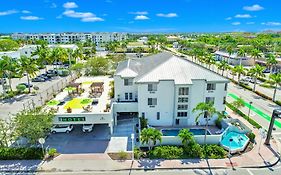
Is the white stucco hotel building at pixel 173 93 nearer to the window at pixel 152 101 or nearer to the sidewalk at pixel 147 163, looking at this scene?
the window at pixel 152 101

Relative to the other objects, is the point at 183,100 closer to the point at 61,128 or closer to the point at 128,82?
the point at 128,82

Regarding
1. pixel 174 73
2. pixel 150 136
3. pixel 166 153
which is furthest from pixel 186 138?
pixel 174 73

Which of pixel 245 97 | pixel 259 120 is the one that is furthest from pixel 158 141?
pixel 245 97

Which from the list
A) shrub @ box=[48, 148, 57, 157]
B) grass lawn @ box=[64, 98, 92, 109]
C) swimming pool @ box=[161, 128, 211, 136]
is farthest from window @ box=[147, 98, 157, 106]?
shrub @ box=[48, 148, 57, 157]

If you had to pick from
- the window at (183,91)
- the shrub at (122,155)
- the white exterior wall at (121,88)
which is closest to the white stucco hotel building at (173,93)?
the window at (183,91)

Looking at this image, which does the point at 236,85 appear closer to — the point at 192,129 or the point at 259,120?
the point at 259,120

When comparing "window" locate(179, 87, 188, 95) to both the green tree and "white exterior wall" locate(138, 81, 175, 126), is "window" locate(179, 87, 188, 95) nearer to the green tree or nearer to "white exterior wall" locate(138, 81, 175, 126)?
"white exterior wall" locate(138, 81, 175, 126)
